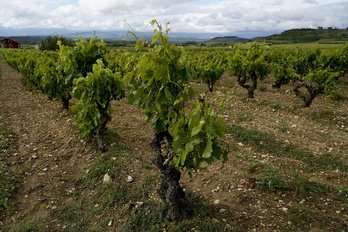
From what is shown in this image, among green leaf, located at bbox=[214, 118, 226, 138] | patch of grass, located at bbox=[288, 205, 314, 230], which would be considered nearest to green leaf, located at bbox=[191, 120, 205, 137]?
green leaf, located at bbox=[214, 118, 226, 138]

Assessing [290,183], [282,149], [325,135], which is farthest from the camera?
[325,135]

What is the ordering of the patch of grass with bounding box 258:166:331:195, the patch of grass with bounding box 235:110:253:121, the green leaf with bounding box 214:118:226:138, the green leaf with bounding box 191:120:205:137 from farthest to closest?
the patch of grass with bounding box 235:110:253:121, the patch of grass with bounding box 258:166:331:195, the green leaf with bounding box 214:118:226:138, the green leaf with bounding box 191:120:205:137

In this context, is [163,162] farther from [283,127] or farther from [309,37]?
[309,37]

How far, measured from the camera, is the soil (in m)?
4.29

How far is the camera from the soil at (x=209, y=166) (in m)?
4.29

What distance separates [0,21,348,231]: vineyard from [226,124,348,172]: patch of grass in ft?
0.13

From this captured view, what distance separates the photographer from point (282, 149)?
6.87m

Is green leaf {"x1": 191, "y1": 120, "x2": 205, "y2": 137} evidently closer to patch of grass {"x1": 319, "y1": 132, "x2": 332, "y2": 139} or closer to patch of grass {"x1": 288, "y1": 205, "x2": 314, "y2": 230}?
patch of grass {"x1": 288, "y1": 205, "x2": 314, "y2": 230}

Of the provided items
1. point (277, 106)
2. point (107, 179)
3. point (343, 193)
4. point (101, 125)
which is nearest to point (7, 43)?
point (101, 125)

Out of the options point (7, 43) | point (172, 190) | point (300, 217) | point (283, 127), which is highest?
point (7, 43)

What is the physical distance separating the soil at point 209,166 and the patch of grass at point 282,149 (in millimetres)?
294

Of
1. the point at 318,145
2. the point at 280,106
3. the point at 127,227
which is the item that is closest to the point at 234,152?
the point at 318,145

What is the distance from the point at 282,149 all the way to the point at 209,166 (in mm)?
2727

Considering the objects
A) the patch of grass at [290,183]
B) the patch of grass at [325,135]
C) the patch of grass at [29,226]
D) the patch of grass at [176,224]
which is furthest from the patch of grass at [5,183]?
the patch of grass at [325,135]
